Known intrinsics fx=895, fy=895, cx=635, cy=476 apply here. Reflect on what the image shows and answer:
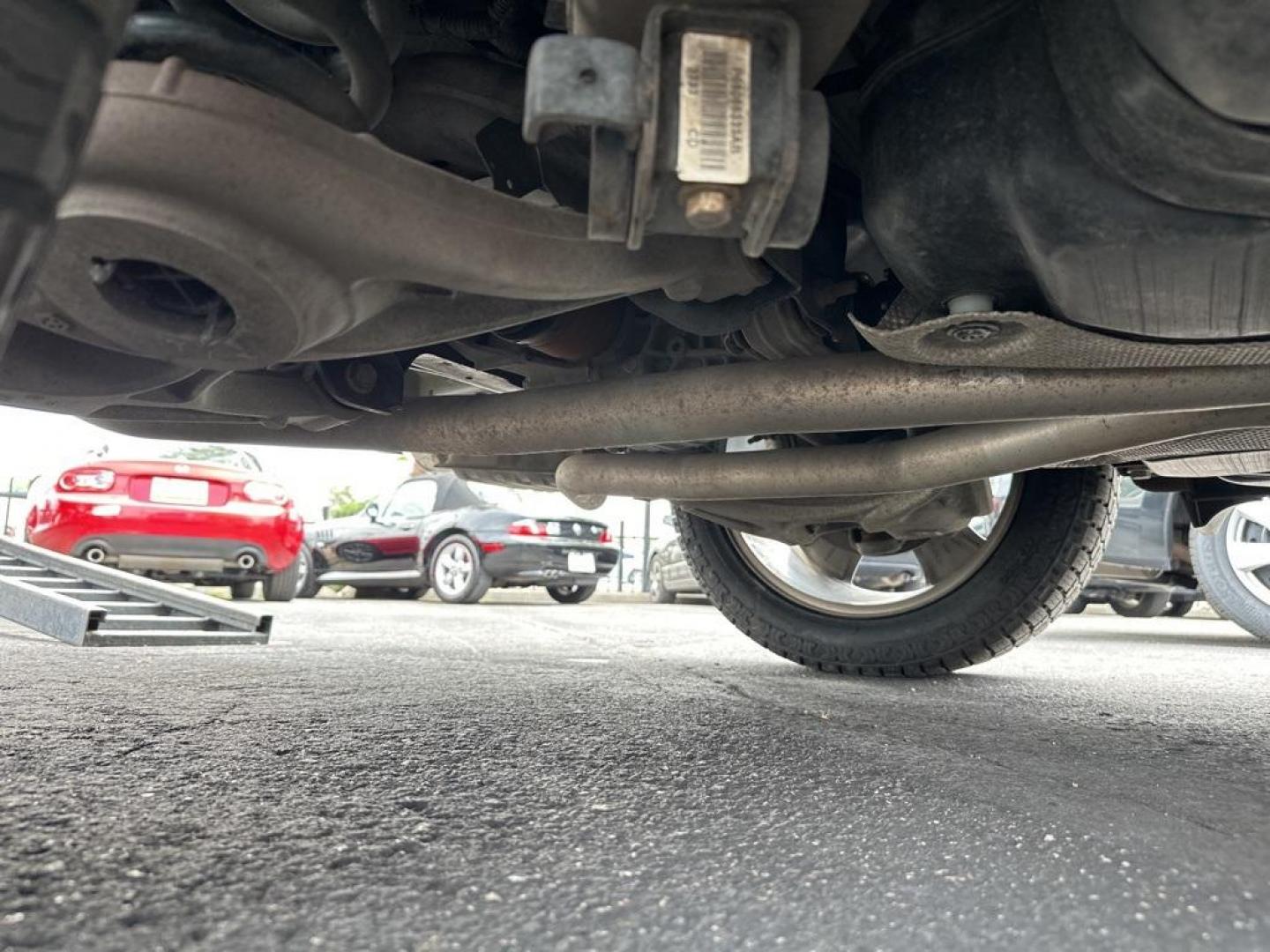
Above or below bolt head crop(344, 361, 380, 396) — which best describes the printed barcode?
above

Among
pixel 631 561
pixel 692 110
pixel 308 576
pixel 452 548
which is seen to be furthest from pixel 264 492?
pixel 631 561

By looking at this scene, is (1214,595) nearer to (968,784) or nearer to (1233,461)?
(1233,461)

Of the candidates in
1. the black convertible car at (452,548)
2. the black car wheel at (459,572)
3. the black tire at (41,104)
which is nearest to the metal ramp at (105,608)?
the black tire at (41,104)

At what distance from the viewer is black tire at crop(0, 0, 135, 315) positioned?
517 mm

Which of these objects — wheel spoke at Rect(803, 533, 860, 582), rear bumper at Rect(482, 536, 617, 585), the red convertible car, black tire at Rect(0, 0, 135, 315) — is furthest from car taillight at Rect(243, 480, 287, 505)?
black tire at Rect(0, 0, 135, 315)

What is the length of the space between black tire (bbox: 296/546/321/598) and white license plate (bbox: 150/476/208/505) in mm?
3327

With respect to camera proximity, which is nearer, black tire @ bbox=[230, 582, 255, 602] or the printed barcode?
the printed barcode

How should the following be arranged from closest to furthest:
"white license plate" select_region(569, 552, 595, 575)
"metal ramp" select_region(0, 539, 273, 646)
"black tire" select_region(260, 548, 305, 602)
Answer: "metal ramp" select_region(0, 539, 273, 646), "black tire" select_region(260, 548, 305, 602), "white license plate" select_region(569, 552, 595, 575)

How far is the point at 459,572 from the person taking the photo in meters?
8.42

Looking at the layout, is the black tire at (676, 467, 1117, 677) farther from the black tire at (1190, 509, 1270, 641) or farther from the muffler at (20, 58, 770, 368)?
the black tire at (1190, 509, 1270, 641)

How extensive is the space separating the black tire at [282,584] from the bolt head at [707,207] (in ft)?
21.3

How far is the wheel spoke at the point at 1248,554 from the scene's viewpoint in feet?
15.4

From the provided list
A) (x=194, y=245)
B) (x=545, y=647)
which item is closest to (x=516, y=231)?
(x=194, y=245)

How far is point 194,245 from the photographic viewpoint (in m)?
0.75
